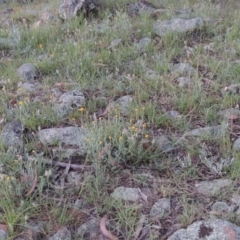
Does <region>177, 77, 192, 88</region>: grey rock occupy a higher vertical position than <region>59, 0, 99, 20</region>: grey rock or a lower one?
lower

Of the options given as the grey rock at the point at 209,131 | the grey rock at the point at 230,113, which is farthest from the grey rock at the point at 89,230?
the grey rock at the point at 230,113

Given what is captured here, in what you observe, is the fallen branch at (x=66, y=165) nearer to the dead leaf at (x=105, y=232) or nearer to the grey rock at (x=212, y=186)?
the dead leaf at (x=105, y=232)

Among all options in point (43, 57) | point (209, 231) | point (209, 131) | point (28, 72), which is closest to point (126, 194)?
point (209, 231)

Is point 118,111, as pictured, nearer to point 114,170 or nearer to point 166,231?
point 114,170

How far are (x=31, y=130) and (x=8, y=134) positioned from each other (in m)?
0.21

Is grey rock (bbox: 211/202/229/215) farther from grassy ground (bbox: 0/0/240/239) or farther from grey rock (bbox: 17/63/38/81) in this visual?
grey rock (bbox: 17/63/38/81)

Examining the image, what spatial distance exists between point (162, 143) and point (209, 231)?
95 centimetres

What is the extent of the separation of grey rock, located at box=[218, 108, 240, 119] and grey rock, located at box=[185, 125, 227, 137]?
0.53ft

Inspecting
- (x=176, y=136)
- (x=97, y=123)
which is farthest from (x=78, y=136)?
(x=176, y=136)

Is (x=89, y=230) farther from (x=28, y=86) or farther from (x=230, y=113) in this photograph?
(x=28, y=86)

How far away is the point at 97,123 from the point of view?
136 inches

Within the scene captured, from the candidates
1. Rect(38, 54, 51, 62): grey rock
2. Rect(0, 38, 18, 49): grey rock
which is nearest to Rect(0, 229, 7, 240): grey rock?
Rect(38, 54, 51, 62): grey rock

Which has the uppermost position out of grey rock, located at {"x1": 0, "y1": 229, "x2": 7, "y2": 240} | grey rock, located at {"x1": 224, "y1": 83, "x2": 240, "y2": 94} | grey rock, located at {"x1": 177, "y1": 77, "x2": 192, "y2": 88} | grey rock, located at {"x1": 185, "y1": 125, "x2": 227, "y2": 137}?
grey rock, located at {"x1": 177, "y1": 77, "x2": 192, "y2": 88}

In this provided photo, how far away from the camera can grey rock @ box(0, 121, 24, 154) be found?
10.7 feet
